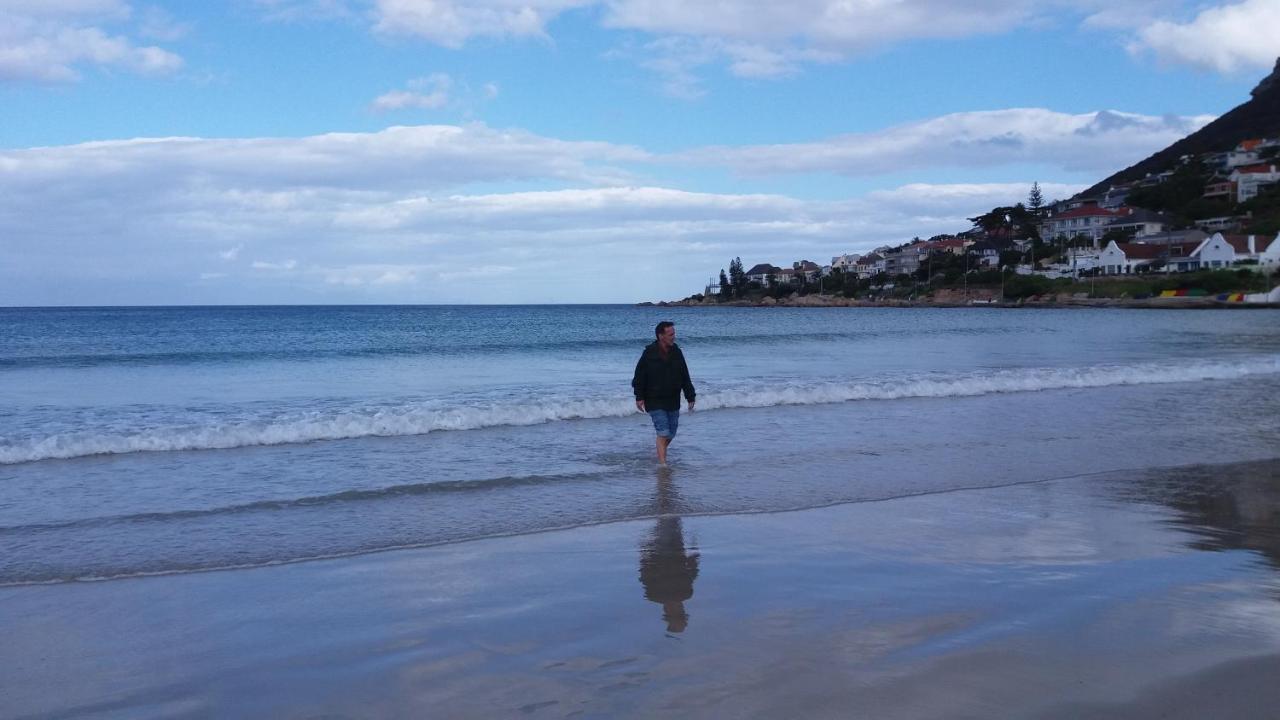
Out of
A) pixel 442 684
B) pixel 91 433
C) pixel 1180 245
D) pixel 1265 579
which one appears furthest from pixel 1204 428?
pixel 1180 245

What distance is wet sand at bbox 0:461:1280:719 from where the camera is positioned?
4.13m

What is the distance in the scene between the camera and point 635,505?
28.5ft

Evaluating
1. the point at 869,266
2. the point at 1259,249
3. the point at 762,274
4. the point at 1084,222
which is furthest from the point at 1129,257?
the point at 762,274

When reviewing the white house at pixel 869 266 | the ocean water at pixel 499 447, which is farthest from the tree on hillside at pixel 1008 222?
the ocean water at pixel 499 447

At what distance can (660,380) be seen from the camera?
1038cm

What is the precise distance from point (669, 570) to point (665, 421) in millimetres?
4249

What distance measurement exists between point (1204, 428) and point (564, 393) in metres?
11.7

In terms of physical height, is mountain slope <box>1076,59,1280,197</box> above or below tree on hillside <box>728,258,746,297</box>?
above

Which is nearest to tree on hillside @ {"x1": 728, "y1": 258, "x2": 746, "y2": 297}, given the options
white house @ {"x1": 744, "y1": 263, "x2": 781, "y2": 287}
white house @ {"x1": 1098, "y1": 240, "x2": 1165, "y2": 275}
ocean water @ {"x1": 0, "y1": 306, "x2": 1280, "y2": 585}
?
white house @ {"x1": 744, "y1": 263, "x2": 781, "y2": 287}

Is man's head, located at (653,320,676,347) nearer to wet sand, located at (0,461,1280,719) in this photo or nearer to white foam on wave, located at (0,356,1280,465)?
wet sand, located at (0,461,1280,719)

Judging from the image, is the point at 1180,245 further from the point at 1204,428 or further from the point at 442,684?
the point at 442,684

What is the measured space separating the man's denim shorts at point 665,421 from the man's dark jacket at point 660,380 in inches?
2.6

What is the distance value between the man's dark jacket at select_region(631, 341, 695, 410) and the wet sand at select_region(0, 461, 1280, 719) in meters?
2.89

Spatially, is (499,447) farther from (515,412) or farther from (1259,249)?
(1259,249)
